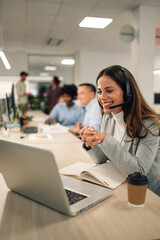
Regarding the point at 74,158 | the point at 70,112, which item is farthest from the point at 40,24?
the point at 74,158

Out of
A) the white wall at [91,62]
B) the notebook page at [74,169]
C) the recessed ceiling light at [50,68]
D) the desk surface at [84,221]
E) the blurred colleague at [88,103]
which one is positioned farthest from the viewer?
the recessed ceiling light at [50,68]

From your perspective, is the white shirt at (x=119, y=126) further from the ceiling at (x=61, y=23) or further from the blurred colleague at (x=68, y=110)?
the blurred colleague at (x=68, y=110)

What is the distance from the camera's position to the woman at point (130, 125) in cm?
116

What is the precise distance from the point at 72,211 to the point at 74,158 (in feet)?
2.45

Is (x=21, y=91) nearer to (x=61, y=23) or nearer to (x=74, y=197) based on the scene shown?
(x=61, y=23)

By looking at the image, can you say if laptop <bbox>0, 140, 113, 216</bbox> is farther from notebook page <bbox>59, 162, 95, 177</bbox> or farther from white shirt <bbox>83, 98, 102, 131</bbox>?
white shirt <bbox>83, 98, 102, 131</bbox>

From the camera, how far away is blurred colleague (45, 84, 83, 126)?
12.2ft

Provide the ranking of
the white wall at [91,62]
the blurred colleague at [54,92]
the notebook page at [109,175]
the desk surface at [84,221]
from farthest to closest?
the white wall at [91,62] → the blurred colleague at [54,92] → the notebook page at [109,175] → the desk surface at [84,221]

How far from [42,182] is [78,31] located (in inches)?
221

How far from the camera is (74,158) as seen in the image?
156 cm

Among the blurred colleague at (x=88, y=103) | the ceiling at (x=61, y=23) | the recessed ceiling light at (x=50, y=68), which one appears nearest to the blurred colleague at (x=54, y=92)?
the ceiling at (x=61, y=23)

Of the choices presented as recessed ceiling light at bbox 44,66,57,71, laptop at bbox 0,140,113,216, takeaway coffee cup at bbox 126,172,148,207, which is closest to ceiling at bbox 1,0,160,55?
laptop at bbox 0,140,113,216

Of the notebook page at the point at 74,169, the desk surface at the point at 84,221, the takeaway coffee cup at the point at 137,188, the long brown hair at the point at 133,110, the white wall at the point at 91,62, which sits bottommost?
the desk surface at the point at 84,221

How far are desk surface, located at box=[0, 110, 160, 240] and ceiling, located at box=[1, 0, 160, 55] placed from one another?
2381mm
